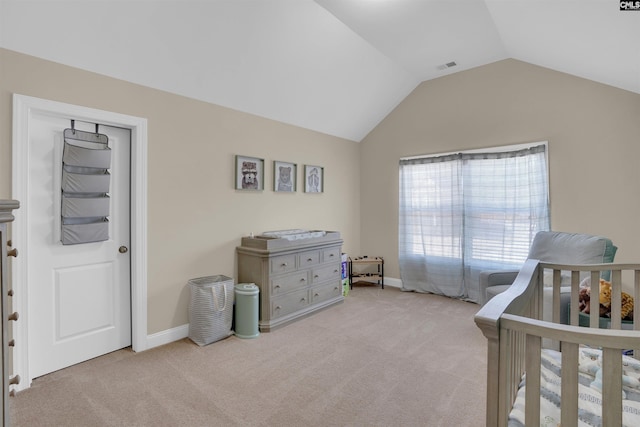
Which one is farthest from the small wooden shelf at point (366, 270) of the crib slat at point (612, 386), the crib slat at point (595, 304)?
the crib slat at point (612, 386)

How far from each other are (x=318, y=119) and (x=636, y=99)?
336 cm

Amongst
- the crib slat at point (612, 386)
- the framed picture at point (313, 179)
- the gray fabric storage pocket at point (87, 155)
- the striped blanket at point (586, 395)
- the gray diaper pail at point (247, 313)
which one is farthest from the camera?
the framed picture at point (313, 179)

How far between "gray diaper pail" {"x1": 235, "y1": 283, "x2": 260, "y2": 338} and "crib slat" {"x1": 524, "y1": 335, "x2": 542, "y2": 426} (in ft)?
8.28

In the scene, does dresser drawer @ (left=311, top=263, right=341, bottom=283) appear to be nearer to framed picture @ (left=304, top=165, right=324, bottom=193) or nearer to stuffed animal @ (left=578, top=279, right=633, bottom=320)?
framed picture @ (left=304, top=165, right=324, bottom=193)

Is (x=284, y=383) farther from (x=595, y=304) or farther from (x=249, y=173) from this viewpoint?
(x=249, y=173)

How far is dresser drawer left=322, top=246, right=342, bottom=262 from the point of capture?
4.01m

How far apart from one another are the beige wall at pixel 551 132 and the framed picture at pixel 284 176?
1.64m

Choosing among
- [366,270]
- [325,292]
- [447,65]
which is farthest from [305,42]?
[366,270]

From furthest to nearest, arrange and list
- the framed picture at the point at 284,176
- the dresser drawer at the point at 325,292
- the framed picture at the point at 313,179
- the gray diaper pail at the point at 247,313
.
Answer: the framed picture at the point at 313,179 → the framed picture at the point at 284,176 → the dresser drawer at the point at 325,292 → the gray diaper pail at the point at 247,313

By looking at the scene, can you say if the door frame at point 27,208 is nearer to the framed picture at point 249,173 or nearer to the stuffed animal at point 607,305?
the framed picture at point 249,173

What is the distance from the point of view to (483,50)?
12.2 ft

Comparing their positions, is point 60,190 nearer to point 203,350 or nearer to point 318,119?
point 203,350

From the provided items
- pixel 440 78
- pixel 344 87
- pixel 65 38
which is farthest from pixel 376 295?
pixel 65 38

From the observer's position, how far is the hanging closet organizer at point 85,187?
2445mm
